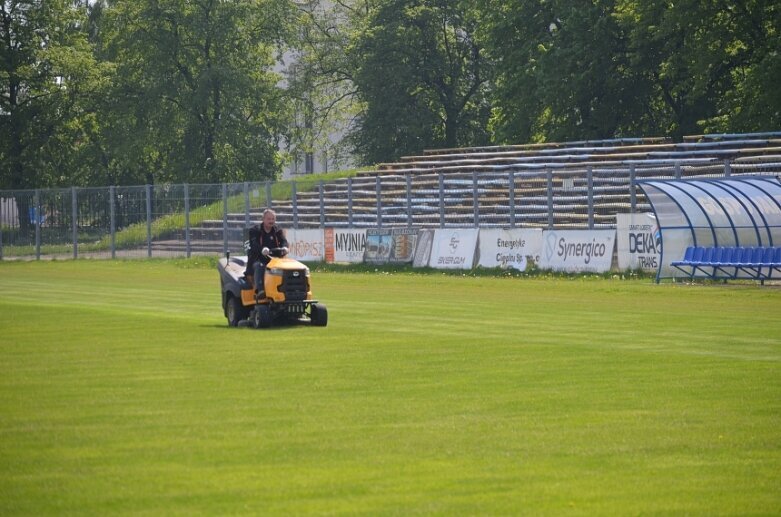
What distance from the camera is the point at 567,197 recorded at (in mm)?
42875

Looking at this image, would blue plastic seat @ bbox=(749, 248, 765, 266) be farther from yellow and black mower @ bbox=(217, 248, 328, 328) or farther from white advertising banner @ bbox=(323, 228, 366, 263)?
white advertising banner @ bbox=(323, 228, 366, 263)

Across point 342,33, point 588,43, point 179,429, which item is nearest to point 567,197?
point 588,43

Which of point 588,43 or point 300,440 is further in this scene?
point 588,43

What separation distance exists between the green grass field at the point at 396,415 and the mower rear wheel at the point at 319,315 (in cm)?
32

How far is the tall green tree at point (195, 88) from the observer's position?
78.8 meters

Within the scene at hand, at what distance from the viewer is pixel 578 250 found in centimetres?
3900

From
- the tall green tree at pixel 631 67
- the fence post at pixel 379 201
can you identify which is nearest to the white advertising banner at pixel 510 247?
the fence post at pixel 379 201

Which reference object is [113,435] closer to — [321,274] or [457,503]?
[457,503]

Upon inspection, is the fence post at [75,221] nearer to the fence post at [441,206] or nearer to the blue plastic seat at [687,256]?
the fence post at [441,206]

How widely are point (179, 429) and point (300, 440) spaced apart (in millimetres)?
1116

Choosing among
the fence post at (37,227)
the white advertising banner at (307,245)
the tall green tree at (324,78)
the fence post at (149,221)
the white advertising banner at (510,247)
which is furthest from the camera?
the tall green tree at (324,78)

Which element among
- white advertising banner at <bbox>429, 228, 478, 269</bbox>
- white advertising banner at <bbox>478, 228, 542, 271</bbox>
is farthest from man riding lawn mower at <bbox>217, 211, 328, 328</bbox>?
white advertising banner at <bbox>429, 228, 478, 269</bbox>

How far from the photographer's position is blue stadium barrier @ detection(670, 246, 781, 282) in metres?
33.4

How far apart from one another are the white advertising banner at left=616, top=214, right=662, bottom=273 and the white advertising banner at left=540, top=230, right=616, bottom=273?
0.34m
